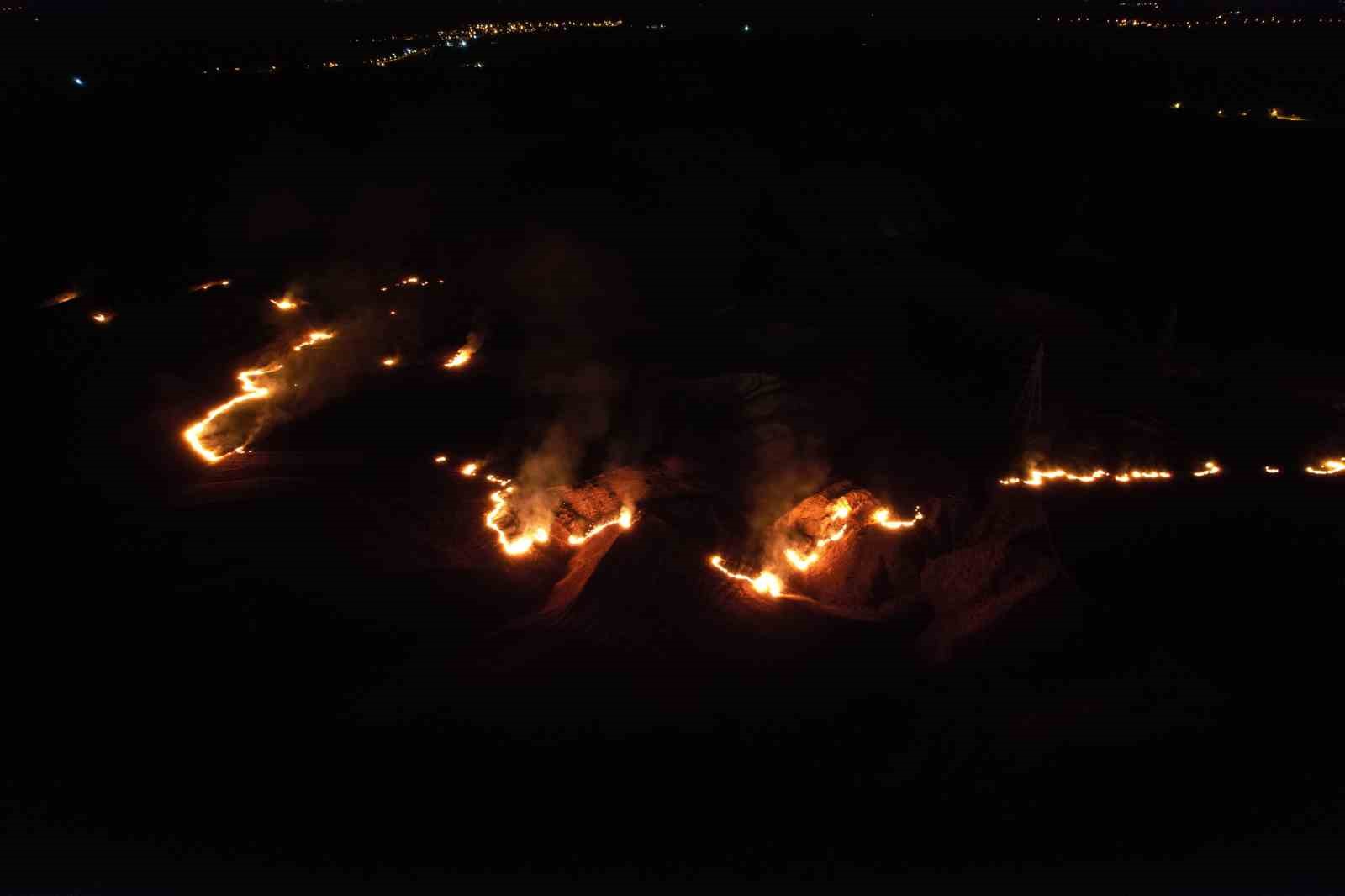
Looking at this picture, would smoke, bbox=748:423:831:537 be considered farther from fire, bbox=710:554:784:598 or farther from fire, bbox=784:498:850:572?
fire, bbox=710:554:784:598

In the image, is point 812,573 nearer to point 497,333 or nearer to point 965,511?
point 965,511

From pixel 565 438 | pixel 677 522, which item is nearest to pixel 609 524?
pixel 677 522

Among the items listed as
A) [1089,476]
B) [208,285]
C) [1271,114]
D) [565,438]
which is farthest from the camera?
[1271,114]

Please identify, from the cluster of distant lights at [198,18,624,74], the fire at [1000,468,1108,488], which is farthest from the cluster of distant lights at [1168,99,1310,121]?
the cluster of distant lights at [198,18,624,74]

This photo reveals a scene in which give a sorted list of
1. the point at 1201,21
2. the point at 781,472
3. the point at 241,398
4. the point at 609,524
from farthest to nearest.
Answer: the point at 1201,21, the point at 241,398, the point at 781,472, the point at 609,524

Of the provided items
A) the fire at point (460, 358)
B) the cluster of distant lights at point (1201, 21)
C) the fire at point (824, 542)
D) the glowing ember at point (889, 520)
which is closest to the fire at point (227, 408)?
the fire at point (460, 358)

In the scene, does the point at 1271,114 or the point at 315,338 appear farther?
the point at 1271,114

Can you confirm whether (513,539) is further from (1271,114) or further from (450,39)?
(450,39)
